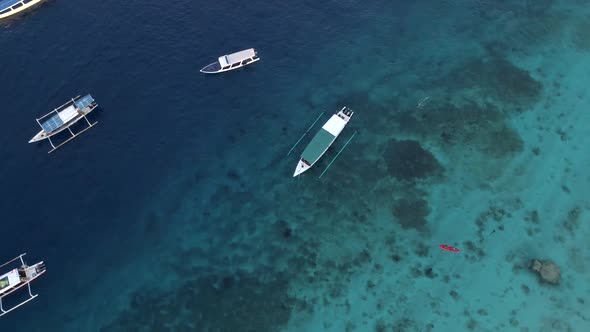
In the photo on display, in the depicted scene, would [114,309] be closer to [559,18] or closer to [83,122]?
[83,122]

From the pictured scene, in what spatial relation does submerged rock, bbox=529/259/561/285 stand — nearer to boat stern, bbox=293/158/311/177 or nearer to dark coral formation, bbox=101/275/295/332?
dark coral formation, bbox=101/275/295/332

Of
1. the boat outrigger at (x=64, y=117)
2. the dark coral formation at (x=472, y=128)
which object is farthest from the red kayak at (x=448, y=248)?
the boat outrigger at (x=64, y=117)

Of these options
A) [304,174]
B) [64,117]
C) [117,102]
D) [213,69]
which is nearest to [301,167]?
[304,174]

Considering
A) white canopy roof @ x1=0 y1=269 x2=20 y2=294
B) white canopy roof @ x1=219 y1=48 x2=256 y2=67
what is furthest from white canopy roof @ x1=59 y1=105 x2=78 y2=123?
white canopy roof @ x1=219 y1=48 x2=256 y2=67

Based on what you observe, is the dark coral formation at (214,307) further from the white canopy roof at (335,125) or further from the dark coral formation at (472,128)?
the dark coral formation at (472,128)

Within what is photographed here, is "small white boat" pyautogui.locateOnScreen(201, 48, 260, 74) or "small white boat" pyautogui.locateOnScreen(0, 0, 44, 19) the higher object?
"small white boat" pyautogui.locateOnScreen(0, 0, 44, 19)

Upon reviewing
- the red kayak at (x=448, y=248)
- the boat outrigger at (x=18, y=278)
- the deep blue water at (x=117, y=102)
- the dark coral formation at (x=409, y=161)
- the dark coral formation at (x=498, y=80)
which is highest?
the deep blue water at (x=117, y=102)
